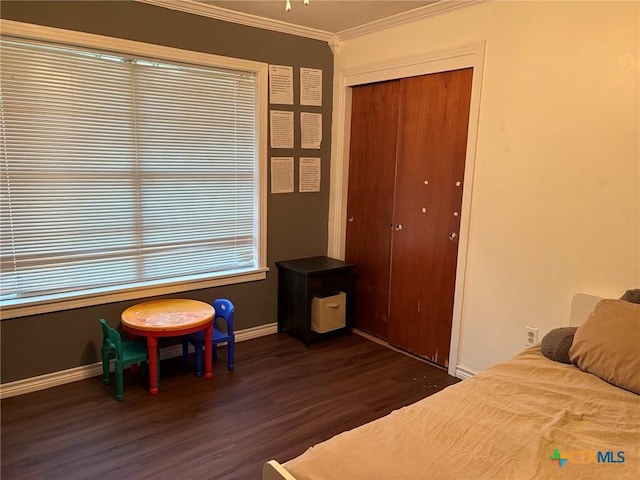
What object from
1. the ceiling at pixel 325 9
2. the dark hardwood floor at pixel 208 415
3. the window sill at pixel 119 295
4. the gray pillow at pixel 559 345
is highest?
the ceiling at pixel 325 9

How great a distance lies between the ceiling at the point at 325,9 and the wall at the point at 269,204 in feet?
0.54

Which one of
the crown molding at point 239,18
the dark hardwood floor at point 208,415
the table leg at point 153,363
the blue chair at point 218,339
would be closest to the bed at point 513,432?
the dark hardwood floor at point 208,415

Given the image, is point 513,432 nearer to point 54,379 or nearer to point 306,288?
point 306,288

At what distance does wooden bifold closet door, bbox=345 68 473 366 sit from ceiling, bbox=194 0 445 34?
47cm

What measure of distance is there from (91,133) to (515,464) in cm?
284

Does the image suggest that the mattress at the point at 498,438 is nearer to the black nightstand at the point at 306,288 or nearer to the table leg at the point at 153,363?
the table leg at the point at 153,363

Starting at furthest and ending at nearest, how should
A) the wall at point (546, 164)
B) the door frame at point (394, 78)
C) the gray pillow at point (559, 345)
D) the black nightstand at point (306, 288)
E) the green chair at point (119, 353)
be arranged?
the black nightstand at point (306, 288)
the door frame at point (394, 78)
the green chair at point (119, 353)
the wall at point (546, 164)
the gray pillow at point (559, 345)

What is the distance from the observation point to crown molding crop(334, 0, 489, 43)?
2.86m

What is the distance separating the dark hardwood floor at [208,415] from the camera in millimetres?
2148

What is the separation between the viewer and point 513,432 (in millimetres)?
1503

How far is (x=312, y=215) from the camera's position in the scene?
392 cm

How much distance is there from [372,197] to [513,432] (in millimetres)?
2426

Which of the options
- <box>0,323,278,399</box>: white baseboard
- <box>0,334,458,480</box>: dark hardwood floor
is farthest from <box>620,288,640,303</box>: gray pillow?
<box>0,323,278,399</box>: white baseboard

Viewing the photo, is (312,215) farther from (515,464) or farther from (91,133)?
(515,464)
